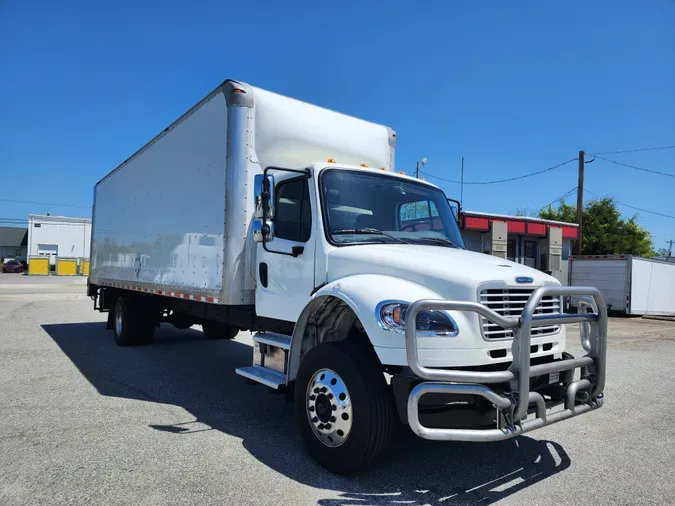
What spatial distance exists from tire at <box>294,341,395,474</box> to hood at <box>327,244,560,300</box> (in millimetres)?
650

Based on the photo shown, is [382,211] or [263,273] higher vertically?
[382,211]

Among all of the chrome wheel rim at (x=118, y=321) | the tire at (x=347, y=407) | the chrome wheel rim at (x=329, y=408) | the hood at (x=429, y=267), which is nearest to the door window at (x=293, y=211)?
the hood at (x=429, y=267)

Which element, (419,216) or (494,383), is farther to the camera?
(419,216)

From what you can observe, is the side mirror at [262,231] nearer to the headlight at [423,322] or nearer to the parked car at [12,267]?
the headlight at [423,322]

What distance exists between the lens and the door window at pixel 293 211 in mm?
4688

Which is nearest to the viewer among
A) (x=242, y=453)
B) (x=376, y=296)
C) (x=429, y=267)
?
(x=376, y=296)

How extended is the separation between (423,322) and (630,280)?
19914mm

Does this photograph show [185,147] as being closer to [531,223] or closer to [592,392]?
[592,392]

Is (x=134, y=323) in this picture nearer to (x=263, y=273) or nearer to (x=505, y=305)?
(x=263, y=273)

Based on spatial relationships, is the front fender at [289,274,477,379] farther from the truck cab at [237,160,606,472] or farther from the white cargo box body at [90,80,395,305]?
the white cargo box body at [90,80,395,305]

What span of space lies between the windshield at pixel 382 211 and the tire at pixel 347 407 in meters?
1.12

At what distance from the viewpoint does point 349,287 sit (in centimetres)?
386

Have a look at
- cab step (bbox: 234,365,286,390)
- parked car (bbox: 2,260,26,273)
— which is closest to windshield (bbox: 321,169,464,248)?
cab step (bbox: 234,365,286,390)

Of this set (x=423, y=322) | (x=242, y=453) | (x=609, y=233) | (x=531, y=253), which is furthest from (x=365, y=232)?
(x=609, y=233)
